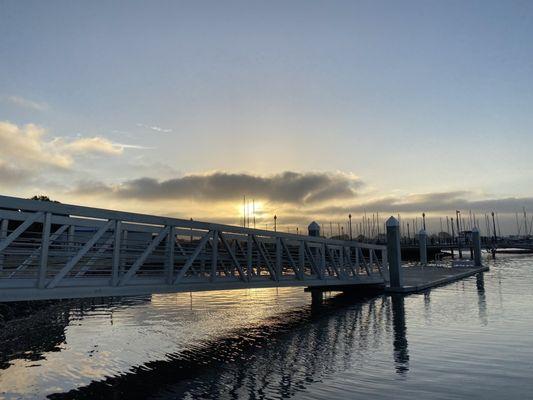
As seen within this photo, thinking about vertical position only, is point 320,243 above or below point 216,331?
above

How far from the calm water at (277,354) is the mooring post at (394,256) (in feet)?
23.6

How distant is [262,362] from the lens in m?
12.3

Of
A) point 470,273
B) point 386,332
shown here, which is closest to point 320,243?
point 386,332

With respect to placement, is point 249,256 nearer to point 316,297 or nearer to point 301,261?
point 301,261

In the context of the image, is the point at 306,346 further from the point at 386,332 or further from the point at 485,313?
the point at 485,313

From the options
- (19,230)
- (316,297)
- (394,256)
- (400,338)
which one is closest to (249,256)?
(400,338)

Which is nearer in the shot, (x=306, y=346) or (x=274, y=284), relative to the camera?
(x=306, y=346)

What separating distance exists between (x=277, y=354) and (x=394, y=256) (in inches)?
752

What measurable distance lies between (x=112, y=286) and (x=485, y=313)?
16.5 meters

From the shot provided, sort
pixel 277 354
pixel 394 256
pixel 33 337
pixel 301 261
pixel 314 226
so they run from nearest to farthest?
pixel 277 354, pixel 33 337, pixel 301 261, pixel 394 256, pixel 314 226

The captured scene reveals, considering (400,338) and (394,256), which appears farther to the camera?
(394,256)

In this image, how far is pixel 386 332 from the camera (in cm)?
1603

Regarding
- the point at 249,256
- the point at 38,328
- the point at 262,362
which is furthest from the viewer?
the point at 38,328

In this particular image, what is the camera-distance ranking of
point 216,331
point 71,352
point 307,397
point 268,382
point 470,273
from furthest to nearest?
point 470,273, point 216,331, point 71,352, point 268,382, point 307,397
